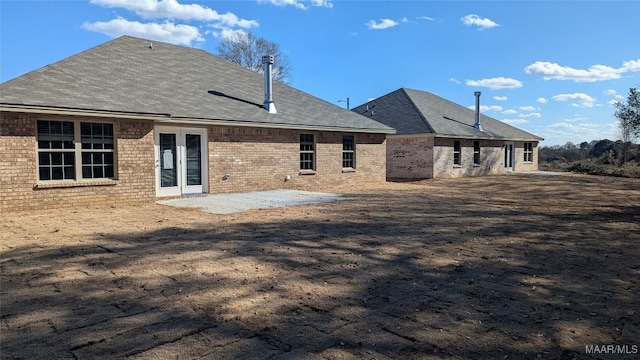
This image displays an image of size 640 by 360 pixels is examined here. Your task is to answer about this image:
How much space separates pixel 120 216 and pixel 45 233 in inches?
83.1

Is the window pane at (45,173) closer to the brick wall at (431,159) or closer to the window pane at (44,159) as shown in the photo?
the window pane at (44,159)

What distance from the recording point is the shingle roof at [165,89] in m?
11.1

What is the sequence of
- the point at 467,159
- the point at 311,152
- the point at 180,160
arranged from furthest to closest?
the point at 467,159 → the point at 311,152 → the point at 180,160

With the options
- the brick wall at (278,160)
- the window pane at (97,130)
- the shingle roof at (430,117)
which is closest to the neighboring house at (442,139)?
the shingle roof at (430,117)

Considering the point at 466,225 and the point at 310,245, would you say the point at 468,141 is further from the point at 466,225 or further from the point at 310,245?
the point at 310,245

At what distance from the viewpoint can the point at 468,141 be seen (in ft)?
86.1

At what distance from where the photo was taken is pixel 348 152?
19.1m

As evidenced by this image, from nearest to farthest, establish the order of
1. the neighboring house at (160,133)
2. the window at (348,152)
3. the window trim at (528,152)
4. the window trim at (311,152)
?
1. the neighboring house at (160,133)
2. the window trim at (311,152)
3. the window at (348,152)
4. the window trim at (528,152)

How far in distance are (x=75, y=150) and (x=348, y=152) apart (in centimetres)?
1126

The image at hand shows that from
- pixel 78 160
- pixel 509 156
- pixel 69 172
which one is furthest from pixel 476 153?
pixel 69 172

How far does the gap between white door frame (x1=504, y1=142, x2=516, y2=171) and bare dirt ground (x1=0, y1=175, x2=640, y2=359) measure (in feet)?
75.9

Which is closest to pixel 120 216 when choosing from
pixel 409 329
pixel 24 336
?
pixel 24 336

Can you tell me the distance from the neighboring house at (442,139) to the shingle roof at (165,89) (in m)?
4.70

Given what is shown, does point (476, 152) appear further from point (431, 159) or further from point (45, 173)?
point (45, 173)
